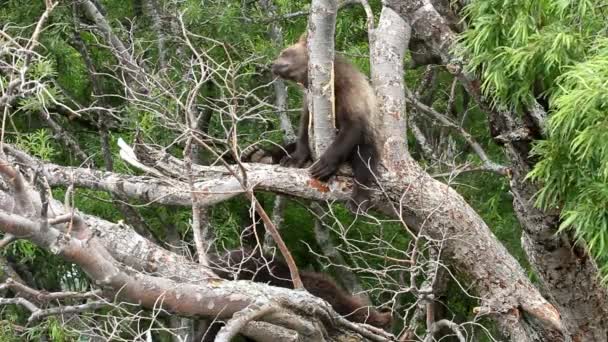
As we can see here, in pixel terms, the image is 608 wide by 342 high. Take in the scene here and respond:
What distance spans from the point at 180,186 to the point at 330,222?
4.26 metres

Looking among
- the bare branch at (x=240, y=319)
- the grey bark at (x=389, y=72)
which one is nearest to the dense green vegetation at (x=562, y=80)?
the bare branch at (x=240, y=319)

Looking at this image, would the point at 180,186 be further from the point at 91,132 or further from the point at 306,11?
the point at 91,132

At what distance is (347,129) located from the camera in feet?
23.9

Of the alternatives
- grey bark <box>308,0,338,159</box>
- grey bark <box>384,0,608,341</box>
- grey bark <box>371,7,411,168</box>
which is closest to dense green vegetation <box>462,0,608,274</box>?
grey bark <box>384,0,608,341</box>

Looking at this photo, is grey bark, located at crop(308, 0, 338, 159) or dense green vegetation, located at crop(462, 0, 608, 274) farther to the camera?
grey bark, located at crop(308, 0, 338, 159)

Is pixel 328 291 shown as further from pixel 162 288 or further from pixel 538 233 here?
pixel 162 288

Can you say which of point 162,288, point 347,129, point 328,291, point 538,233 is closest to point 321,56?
point 347,129

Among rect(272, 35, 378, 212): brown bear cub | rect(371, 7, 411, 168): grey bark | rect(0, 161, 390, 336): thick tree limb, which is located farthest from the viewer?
rect(371, 7, 411, 168): grey bark

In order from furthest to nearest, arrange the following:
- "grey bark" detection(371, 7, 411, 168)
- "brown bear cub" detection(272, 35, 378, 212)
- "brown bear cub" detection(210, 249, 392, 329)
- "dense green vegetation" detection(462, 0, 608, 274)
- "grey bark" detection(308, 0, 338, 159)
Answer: "brown bear cub" detection(210, 249, 392, 329), "grey bark" detection(371, 7, 411, 168), "brown bear cub" detection(272, 35, 378, 212), "grey bark" detection(308, 0, 338, 159), "dense green vegetation" detection(462, 0, 608, 274)

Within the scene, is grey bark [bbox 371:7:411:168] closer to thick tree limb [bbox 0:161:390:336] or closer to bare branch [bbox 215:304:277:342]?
thick tree limb [bbox 0:161:390:336]

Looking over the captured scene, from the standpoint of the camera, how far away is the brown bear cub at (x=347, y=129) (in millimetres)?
6823

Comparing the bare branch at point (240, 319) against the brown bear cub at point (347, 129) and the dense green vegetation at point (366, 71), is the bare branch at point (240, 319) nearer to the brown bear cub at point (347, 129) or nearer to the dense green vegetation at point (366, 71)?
the dense green vegetation at point (366, 71)

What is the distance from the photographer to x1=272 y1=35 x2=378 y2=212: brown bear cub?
22.4ft

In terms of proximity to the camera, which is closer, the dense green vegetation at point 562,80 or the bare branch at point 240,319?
the dense green vegetation at point 562,80
